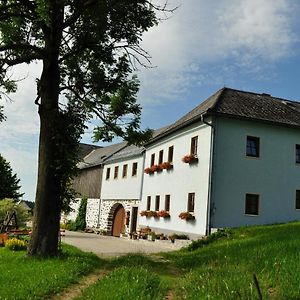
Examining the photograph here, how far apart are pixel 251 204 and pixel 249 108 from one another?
533cm

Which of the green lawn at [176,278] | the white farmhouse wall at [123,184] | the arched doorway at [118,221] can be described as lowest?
the green lawn at [176,278]

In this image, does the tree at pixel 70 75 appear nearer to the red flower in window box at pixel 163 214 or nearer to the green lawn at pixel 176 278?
the green lawn at pixel 176 278

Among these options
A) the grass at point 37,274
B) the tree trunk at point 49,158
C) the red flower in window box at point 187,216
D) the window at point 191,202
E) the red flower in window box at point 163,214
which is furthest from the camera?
the red flower in window box at point 163,214

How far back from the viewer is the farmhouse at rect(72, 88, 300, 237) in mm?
21547

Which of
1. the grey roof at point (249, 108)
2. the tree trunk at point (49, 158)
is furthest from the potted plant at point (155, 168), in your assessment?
the tree trunk at point (49, 158)

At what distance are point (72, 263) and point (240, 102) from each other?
15601mm

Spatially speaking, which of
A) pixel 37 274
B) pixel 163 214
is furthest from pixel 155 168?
pixel 37 274

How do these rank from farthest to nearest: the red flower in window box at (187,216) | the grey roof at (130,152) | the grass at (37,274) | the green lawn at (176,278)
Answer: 1. the grey roof at (130,152)
2. the red flower in window box at (187,216)
3. the grass at (37,274)
4. the green lawn at (176,278)

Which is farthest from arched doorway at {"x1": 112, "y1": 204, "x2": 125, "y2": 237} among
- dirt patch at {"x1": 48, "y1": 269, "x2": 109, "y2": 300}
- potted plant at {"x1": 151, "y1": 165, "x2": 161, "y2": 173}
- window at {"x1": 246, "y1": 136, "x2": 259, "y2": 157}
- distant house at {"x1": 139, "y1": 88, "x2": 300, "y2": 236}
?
dirt patch at {"x1": 48, "y1": 269, "x2": 109, "y2": 300}

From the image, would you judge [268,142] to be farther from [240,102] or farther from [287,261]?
[287,261]

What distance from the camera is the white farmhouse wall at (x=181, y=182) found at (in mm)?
21891

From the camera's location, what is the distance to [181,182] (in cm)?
2484

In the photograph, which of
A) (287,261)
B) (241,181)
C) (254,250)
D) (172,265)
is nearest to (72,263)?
(172,265)

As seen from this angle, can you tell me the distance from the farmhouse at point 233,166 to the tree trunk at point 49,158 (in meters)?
9.64
